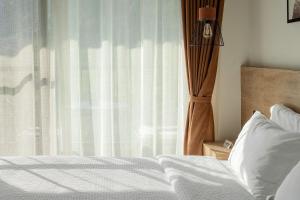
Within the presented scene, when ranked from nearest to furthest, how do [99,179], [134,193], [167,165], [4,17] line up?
[134,193]
[99,179]
[167,165]
[4,17]

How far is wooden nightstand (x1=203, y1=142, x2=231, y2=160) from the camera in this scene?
10.6ft

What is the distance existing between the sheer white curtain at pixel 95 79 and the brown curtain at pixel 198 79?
0.41ft

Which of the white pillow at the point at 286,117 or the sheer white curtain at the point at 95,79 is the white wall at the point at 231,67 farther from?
the white pillow at the point at 286,117

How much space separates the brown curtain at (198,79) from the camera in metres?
3.55

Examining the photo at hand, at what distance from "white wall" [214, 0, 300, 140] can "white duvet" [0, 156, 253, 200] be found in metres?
1.10

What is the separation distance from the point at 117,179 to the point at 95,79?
4.92 feet

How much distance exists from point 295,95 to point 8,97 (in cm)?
230

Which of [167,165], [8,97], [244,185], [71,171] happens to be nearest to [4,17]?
[8,97]

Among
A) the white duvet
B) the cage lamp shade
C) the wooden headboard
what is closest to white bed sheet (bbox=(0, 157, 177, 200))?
the white duvet

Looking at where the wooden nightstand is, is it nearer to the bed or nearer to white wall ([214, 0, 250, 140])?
white wall ([214, 0, 250, 140])

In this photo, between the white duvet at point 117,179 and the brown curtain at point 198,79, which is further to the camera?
the brown curtain at point 198,79

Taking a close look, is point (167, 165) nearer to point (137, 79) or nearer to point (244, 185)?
point (244, 185)

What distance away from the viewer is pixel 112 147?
3.66 metres

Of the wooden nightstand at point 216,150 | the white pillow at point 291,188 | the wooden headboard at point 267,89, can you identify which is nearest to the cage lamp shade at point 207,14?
the wooden headboard at point 267,89
